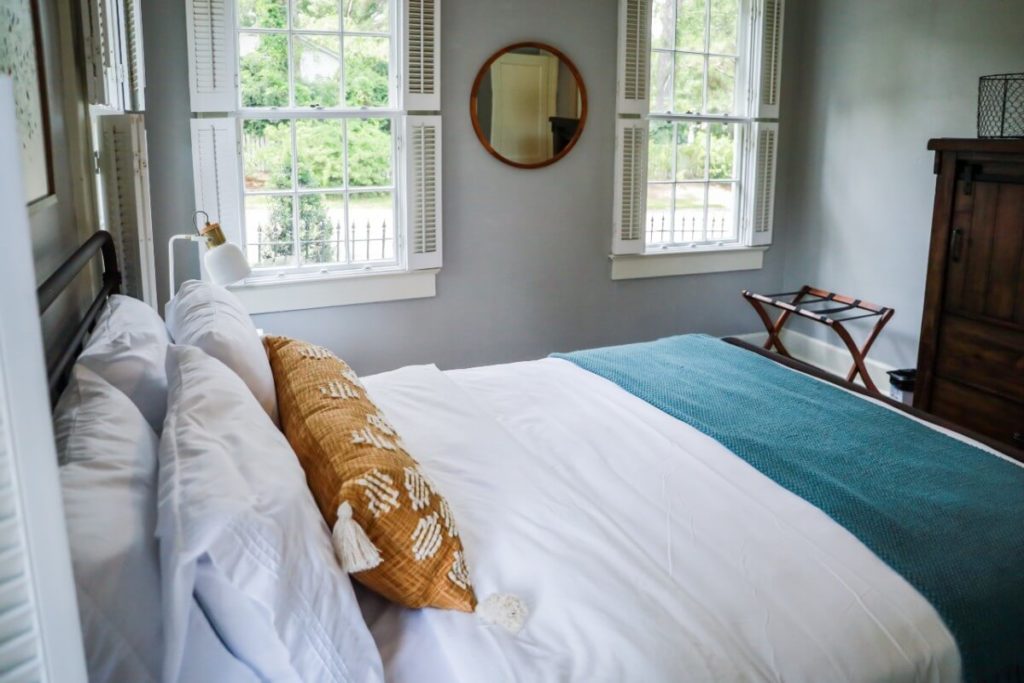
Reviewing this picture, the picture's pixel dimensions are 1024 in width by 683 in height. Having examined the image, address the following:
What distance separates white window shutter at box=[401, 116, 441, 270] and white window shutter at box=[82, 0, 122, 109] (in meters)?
1.57

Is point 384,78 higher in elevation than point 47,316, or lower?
higher

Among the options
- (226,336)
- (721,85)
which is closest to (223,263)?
A: (226,336)

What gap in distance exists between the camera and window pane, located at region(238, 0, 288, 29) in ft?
11.8

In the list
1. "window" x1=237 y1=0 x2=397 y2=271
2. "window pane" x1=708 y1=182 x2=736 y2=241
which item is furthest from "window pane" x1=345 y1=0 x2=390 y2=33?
"window pane" x1=708 y1=182 x2=736 y2=241

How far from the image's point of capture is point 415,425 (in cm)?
230

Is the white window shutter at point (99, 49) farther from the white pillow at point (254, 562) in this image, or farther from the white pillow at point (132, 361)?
the white pillow at point (254, 562)

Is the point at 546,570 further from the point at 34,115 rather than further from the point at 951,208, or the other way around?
the point at 951,208

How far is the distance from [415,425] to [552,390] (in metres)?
0.52

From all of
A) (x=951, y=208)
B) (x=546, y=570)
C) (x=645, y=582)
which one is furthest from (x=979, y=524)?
(x=951, y=208)

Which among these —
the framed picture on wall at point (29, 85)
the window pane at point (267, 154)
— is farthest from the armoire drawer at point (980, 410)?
the framed picture on wall at point (29, 85)

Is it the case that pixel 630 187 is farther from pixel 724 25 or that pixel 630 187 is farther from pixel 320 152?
pixel 320 152

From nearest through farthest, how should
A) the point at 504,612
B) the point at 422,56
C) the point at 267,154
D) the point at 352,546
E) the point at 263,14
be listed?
the point at 352,546, the point at 504,612, the point at 263,14, the point at 267,154, the point at 422,56

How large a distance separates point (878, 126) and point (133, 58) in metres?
3.56

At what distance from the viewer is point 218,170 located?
359 cm
